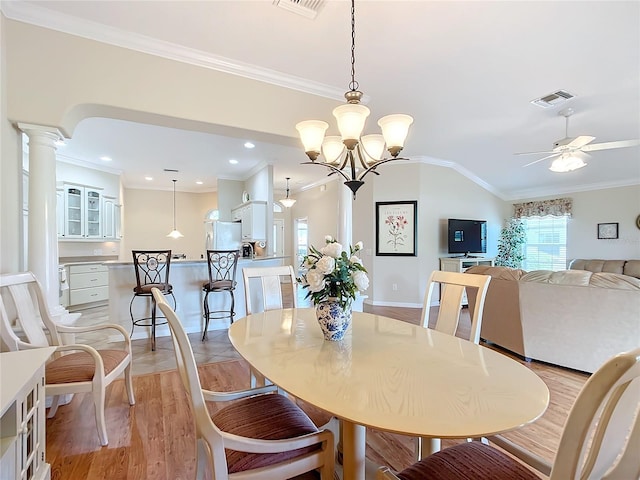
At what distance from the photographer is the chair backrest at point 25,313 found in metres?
1.90

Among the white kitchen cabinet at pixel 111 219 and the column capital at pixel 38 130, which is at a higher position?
the column capital at pixel 38 130

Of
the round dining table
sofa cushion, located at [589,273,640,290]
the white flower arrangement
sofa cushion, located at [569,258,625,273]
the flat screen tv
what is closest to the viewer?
the round dining table

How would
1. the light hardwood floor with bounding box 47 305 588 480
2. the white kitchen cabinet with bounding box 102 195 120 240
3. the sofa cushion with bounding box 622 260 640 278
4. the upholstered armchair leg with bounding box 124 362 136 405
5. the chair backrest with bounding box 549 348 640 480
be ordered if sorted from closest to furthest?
the chair backrest with bounding box 549 348 640 480 → the light hardwood floor with bounding box 47 305 588 480 → the upholstered armchair leg with bounding box 124 362 136 405 → the sofa cushion with bounding box 622 260 640 278 → the white kitchen cabinet with bounding box 102 195 120 240

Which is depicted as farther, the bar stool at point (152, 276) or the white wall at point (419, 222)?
the white wall at point (419, 222)

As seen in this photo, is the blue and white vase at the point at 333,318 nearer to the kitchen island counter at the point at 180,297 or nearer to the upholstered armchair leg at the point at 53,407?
the upholstered armchair leg at the point at 53,407

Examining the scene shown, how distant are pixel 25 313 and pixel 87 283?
4.54 metres

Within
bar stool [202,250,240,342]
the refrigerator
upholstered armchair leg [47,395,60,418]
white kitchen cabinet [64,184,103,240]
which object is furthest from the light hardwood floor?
white kitchen cabinet [64,184,103,240]

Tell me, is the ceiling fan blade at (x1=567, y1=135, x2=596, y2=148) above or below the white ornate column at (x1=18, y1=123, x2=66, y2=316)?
above

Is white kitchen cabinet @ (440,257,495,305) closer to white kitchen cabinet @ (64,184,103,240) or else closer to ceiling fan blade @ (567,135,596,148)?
ceiling fan blade @ (567,135,596,148)

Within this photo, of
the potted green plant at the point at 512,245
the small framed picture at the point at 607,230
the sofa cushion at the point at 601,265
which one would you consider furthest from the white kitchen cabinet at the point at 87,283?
the small framed picture at the point at 607,230

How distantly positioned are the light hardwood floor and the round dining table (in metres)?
0.84

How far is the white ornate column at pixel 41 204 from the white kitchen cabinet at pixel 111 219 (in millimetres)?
4749

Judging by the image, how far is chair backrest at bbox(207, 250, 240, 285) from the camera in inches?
164

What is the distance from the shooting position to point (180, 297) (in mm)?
4402
